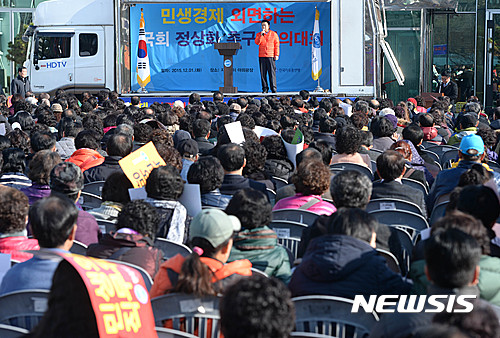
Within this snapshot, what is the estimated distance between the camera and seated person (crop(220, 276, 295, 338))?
2203 millimetres

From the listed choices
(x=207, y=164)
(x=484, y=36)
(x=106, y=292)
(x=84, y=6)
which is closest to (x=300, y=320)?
(x=106, y=292)

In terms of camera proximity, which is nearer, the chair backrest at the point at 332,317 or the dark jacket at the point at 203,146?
the chair backrest at the point at 332,317

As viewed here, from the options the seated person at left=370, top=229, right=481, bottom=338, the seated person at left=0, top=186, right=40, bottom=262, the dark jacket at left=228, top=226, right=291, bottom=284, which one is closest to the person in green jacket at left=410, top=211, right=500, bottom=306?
the seated person at left=370, top=229, right=481, bottom=338

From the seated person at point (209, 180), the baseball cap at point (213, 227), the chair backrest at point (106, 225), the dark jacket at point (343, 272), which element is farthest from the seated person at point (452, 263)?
the seated person at point (209, 180)

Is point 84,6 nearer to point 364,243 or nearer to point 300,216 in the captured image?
point 300,216

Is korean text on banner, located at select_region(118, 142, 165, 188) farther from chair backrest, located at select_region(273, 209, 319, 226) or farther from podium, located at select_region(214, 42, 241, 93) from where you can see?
podium, located at select_region(214, 42, 241, 93)

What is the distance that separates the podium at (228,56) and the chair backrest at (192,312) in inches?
610

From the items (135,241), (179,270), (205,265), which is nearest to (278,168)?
(135,241)

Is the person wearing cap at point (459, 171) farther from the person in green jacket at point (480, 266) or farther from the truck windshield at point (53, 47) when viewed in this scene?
the truck windshield at point (53, 47)

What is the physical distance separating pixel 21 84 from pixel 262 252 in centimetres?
1650

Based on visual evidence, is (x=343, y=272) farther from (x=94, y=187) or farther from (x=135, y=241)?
(x=94, y=187)

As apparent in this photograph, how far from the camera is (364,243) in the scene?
11.6 feet

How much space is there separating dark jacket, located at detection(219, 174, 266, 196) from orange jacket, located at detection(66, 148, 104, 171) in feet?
6.29

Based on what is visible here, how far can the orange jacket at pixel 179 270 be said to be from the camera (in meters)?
3.36
